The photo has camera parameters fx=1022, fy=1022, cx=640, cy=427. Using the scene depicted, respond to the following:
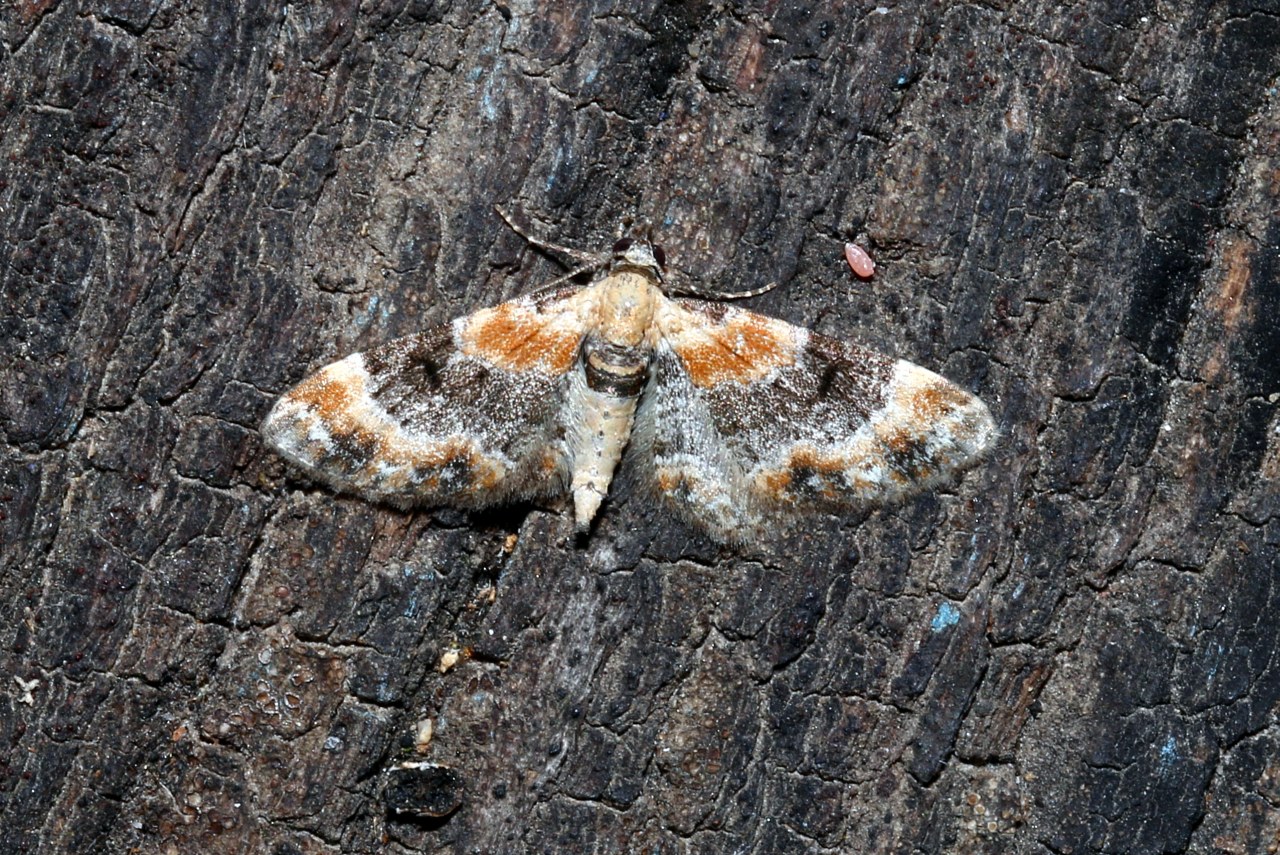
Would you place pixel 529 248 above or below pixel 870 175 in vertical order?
below

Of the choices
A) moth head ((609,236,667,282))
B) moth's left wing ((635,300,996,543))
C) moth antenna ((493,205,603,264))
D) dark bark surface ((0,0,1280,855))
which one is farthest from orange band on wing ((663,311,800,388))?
moth antenna ((493,205,603,264))

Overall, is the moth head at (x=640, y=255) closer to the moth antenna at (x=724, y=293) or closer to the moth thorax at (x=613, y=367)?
the moth antenna at (x=724, y=293)

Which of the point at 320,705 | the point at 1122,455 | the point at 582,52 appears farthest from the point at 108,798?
the point at 1122,455

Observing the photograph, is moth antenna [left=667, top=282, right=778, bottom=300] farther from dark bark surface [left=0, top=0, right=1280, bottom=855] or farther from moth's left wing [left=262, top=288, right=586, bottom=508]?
moth's left wing [left=262, top=288, right=586, bottom=508]

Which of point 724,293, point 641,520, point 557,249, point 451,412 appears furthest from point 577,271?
point 641,520

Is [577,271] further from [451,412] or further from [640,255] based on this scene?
[451,412]

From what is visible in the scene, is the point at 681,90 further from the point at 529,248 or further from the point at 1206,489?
the point at 1206,489
